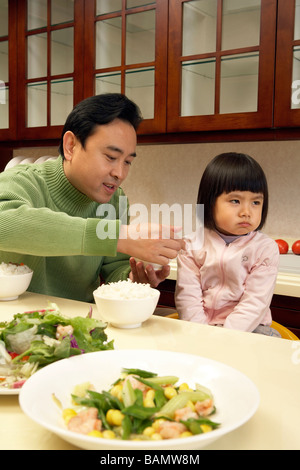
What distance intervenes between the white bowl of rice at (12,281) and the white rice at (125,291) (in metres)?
0.29

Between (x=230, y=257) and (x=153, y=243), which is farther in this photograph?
(x=230, y=257)

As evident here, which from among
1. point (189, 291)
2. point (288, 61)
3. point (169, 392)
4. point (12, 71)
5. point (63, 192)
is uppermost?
point (12, 71)

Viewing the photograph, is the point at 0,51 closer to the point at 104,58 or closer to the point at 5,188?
the point at 104,58

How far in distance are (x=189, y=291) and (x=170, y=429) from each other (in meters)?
1.07

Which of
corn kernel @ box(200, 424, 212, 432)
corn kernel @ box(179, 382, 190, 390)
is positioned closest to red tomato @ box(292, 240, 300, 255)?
corn kernel @ box(179, 382, 190, 390)

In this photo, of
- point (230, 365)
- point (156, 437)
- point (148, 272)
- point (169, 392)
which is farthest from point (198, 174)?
point (156, 437)

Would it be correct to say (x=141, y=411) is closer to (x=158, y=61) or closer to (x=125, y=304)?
(x=125, y=304)

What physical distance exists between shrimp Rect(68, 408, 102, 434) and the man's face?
1.09 meters

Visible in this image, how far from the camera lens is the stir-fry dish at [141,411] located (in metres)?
0.55

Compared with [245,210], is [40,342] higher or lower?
lower

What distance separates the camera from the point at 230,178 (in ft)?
5.28

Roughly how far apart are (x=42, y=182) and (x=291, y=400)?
116cm

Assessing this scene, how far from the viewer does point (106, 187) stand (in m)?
1.63

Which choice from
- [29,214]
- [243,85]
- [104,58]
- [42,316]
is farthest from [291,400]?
[104,58]
